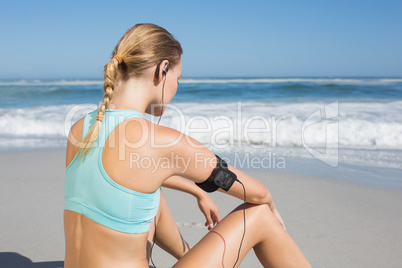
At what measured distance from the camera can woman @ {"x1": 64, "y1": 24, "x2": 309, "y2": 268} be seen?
1.46 m

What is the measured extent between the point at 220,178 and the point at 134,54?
59cm

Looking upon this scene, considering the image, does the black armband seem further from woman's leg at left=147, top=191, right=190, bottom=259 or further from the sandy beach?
the sandy beach

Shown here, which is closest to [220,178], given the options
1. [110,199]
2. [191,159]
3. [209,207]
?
[191,159]

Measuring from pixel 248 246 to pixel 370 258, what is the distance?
1.29 m

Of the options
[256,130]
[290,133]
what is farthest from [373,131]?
[256,130]

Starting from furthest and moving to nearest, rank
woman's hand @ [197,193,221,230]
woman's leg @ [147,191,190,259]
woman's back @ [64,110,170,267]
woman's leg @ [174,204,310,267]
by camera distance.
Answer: woman's leg @ [147,191,190,259] → woman's hand @ [197,193,221,230] → woman's leg @ [174,204,310,267] → woman's back @ [64,110,170,267]

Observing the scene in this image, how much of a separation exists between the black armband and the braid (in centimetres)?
47

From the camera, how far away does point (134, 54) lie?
155cm

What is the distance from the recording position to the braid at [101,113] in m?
1.48

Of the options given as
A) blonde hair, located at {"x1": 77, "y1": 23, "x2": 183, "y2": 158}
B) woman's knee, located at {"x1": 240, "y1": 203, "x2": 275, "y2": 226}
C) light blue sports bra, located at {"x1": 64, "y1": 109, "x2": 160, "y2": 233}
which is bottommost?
light blue sports bra, located at {"x1": 64, "y1": 109, "x2": 160, "y2": 233}

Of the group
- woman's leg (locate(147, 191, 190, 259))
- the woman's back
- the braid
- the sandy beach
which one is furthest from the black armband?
the sandy beach

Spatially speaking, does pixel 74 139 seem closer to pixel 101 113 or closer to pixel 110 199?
pixel 101 113

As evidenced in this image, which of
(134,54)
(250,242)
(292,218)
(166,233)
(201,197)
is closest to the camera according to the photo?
(134,54)

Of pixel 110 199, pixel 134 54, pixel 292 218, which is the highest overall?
pixel 134 54
